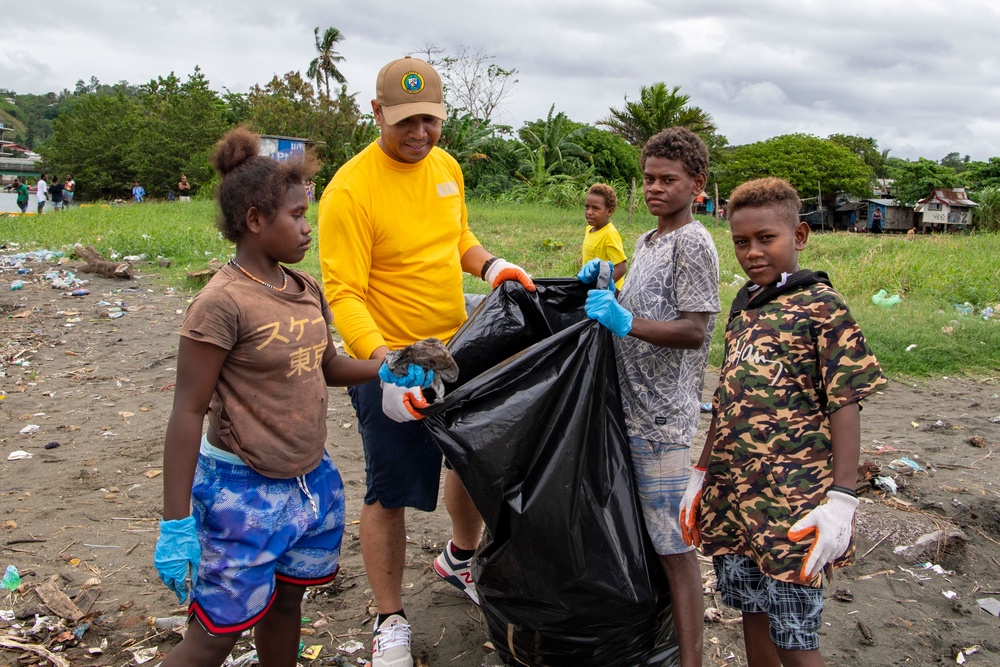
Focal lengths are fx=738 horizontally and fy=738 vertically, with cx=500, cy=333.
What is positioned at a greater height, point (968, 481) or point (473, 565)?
point (473, 565)

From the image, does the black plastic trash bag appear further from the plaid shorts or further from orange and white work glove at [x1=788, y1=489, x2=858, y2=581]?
orange and white work glove at [x1=788, y1=489, x2=858, y2=581]

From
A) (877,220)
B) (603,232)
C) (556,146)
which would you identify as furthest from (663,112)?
(603,232)

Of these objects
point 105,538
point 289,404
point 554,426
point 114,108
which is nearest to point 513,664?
point 554,426

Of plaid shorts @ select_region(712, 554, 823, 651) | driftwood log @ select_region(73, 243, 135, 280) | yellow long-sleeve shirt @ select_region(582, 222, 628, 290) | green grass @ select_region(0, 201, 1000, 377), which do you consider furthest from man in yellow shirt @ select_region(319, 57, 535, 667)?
driftwood log @ select_region(73, 243, 135, 280)

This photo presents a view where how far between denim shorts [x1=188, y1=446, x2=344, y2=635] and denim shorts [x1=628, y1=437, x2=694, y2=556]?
2.99ft

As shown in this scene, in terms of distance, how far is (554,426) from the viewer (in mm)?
1990

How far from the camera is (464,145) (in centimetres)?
2305

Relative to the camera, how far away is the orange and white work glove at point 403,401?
197 centimetres

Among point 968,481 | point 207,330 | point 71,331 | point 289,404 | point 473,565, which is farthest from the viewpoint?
point 71,331

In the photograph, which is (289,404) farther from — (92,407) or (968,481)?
(92,407)

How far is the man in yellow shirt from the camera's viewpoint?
2238mm

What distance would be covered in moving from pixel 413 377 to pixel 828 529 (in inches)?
40.6

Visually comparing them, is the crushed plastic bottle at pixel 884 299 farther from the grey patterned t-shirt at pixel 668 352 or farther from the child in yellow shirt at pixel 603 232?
the grey patterned t-shirt at pixel 668 352

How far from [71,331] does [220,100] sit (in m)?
34.1
